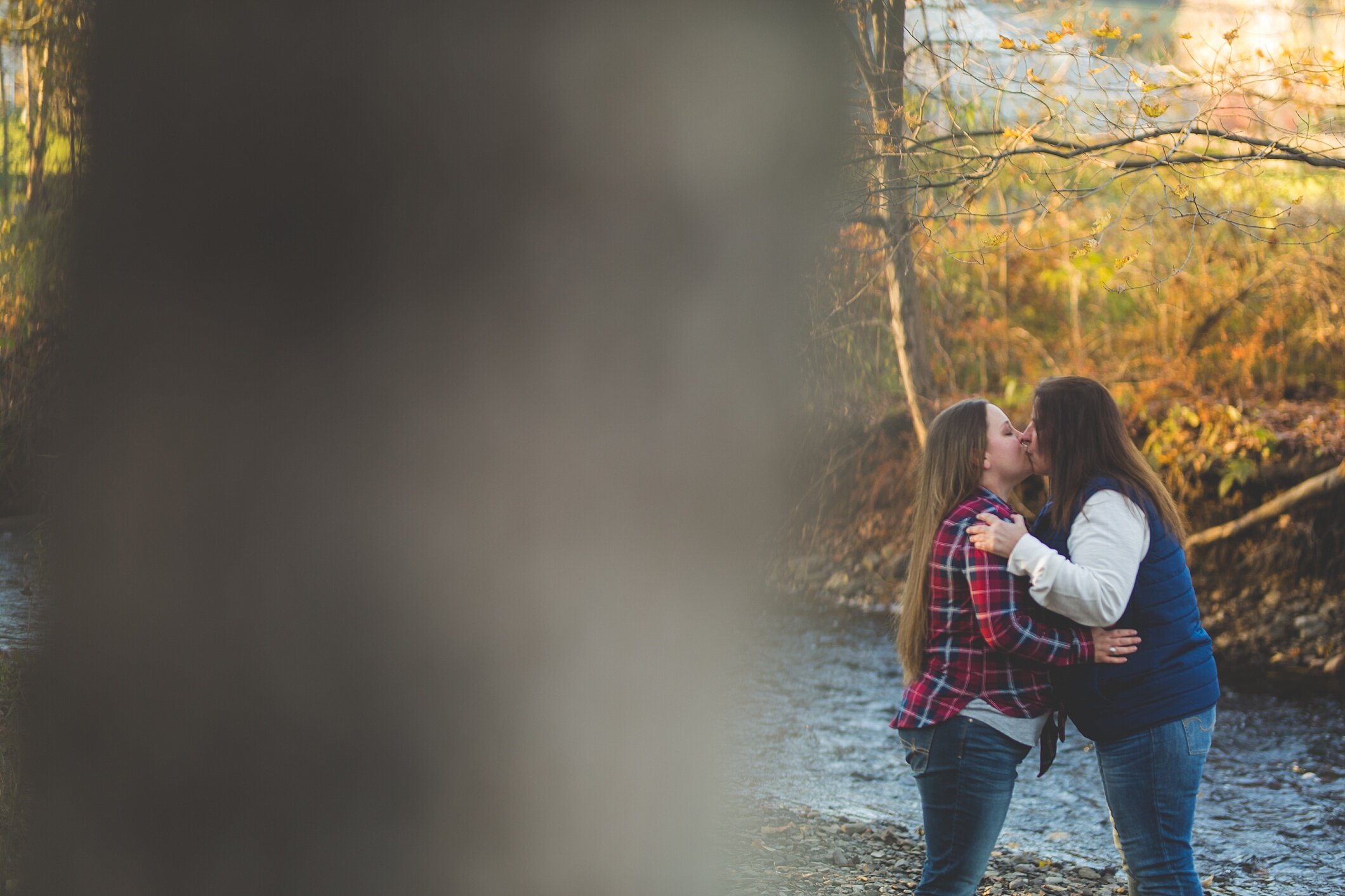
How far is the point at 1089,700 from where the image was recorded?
2.74 m

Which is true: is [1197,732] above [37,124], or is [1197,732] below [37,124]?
below

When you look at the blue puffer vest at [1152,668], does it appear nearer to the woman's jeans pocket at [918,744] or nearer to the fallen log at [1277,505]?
the woman's jeans pocket at [918,744]

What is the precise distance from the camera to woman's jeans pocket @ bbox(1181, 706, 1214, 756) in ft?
8.84

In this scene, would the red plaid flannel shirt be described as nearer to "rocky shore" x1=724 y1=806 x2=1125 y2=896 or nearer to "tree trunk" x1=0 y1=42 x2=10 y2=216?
"rocky shore" x1=724 y1=806 x2=1125 y2=896

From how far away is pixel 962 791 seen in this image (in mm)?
2656

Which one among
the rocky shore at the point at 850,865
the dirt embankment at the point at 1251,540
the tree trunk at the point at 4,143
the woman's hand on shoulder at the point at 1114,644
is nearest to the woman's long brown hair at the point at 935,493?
the woman's hand on shoulder at the point at 1114,644

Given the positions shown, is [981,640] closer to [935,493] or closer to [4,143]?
[935,493]

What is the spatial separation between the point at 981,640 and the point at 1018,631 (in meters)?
0.12

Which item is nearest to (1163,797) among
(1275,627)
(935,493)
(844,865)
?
(935,493)

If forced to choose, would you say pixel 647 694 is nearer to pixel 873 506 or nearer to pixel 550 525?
A: pixel 550 525

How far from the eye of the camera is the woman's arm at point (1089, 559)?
258cm

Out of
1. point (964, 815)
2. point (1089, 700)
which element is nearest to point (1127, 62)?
point (1089, 700)

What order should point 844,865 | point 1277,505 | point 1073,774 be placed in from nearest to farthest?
point 844,865 → point 1073,774 → point 1277,505

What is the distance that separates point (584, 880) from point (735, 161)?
1.45 metres
